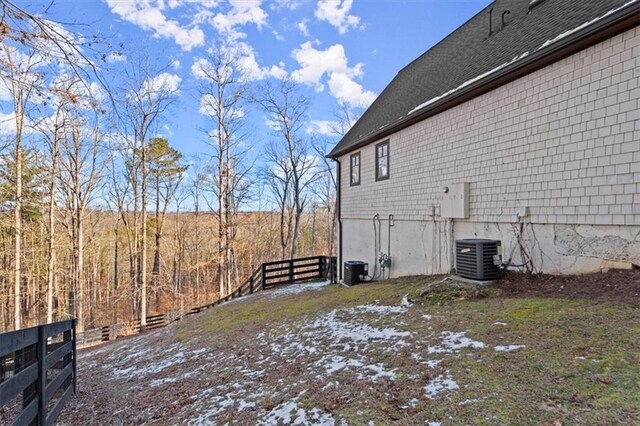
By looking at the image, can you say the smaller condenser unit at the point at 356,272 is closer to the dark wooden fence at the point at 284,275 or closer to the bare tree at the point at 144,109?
the dark wooden fence at the point at 284,275

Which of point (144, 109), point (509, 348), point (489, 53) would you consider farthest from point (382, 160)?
point (144, 109)

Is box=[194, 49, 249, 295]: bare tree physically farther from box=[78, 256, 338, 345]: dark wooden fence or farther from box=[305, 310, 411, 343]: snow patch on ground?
box=[305, 310, 411, 343]: snow patch on ground

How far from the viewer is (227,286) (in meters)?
19.2

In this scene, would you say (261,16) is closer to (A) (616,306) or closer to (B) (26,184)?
(B) (26,184)

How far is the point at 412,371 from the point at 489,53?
270 inches

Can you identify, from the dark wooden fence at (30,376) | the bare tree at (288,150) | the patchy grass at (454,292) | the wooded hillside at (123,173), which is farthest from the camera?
the bare tree at (288,150)

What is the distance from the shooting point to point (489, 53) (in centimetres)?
723

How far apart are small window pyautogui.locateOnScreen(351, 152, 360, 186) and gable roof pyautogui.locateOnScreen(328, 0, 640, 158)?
33 centimetres

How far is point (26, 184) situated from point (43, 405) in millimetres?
17219

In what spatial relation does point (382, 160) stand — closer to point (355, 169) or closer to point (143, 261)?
point (355, 169)

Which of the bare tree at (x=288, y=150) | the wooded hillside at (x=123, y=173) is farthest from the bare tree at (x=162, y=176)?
the bare tree at (x=288, y=150)

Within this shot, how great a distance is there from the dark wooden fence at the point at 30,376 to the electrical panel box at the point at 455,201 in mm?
6669

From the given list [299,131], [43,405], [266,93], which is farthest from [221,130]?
[43,405]

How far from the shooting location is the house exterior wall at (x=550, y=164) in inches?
172
